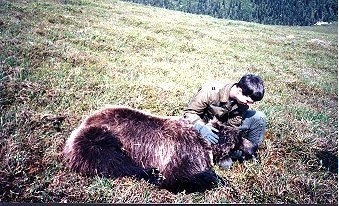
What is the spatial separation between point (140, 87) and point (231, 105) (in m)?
1.09

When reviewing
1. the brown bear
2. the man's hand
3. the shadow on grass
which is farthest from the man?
the shadow on grass

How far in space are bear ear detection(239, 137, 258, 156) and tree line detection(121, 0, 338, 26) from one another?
1543mm

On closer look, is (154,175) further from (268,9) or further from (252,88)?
(268,9)

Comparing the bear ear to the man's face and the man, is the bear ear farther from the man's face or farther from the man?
the man's face

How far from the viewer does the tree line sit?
151 inches

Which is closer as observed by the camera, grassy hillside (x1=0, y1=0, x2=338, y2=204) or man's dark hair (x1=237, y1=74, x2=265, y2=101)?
grassy hillside (x1=0, y1=0, x2=338, y2=204)

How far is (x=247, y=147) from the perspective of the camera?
2984 mm

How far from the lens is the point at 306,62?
5230 mm

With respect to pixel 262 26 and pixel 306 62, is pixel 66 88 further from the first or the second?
pixel 306 62

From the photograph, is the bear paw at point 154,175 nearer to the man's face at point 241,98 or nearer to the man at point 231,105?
the man at point 231,105

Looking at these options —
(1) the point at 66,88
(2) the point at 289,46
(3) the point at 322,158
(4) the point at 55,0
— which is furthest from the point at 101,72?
(2) the point at 289,46

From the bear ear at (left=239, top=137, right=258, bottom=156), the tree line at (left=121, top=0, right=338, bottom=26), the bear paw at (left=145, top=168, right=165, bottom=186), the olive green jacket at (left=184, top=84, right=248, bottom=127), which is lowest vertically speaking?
the bear paw at (left=145, top=168, right=165, bottom=186)

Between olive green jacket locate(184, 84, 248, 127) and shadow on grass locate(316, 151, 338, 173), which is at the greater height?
olive green jacket locate(184, 84, 248, 127)

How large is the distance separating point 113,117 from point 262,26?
253cm
